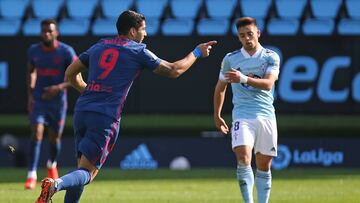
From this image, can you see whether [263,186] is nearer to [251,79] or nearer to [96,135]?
[251,79]

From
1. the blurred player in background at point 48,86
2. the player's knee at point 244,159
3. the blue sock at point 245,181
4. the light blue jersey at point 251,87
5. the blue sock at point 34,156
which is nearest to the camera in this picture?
the blue sock at point 245,181

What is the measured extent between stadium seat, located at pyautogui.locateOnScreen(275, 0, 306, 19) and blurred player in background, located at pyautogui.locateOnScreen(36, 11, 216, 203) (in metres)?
10.5

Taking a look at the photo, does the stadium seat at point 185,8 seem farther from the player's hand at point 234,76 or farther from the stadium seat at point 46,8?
the player's hand at point 234,76

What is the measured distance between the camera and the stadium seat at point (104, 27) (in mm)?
19594

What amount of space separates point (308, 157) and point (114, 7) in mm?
4833

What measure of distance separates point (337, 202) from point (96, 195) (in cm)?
327

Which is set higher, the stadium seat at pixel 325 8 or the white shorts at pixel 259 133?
the white shorts at pixel 259 133

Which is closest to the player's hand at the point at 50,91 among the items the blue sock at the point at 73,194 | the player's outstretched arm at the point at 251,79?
the player's outstretched arm at the point at 251,79

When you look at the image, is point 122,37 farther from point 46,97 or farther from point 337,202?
point 46,97

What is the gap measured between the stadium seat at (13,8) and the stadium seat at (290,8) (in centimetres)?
506

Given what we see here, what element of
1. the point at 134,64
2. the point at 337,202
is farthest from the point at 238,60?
the point at 337,202

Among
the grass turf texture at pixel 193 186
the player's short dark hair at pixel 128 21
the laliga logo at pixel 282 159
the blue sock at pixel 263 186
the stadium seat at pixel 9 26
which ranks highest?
the player's short dark hair at pixel 128 21

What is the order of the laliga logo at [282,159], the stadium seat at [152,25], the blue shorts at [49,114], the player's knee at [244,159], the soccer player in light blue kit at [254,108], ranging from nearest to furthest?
the player's knee at [244,159] → the soccer player in light blue kit at [254,108] → the blue shorts at [49,114] → the laliga logo at [282,159] → the stadium seat at [152,25]

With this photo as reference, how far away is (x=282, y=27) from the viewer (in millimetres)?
19594
